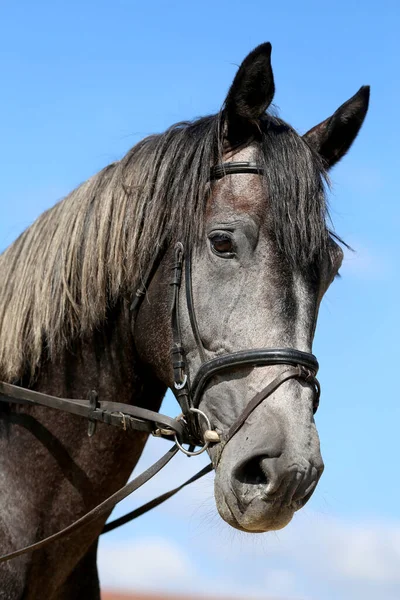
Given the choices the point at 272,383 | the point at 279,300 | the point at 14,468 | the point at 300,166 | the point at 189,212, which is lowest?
the point at 14,468

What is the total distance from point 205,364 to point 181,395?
253mm

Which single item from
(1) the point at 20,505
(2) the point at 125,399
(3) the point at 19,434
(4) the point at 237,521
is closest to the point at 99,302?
(2) the point at 125,399

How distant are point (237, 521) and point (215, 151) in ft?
6.25

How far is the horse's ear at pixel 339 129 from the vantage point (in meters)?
4.88

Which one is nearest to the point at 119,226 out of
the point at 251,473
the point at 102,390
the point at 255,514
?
the point at 102,390

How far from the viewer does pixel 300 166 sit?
442 centimetres

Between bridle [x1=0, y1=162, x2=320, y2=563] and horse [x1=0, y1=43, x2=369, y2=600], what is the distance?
14 mm

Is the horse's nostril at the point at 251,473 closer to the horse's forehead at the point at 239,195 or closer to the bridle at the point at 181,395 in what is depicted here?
the bridle at the point at 181,395

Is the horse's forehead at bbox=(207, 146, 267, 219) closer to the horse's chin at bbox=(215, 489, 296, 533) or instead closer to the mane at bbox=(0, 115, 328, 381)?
→ the mane at bbox=(0, 115, 328, 381)

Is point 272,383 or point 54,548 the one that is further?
point 54,548

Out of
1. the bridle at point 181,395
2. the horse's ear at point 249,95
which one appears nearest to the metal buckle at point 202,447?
the bridle at point 181,395

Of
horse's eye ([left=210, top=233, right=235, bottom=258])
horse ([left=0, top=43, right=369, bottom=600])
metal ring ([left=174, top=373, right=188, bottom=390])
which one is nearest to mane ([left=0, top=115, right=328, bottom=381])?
horse ([left=0, top=43, right=369, bottom=600])

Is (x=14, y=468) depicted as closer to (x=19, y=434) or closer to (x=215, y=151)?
(x=19, y=434)

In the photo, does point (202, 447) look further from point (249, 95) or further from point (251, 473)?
point (249, 95)
